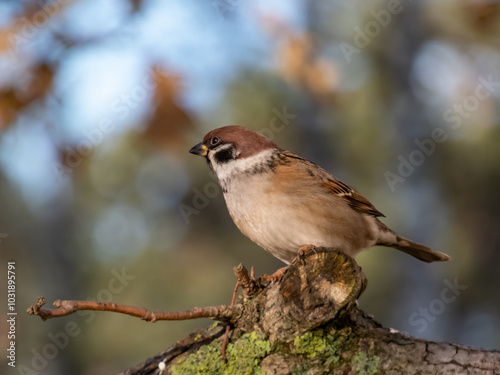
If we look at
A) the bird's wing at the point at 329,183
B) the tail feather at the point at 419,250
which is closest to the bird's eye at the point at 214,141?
the bird's wing at the point at 329,183

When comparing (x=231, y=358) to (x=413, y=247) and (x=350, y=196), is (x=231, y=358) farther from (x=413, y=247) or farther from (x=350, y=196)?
(x=413, y=247)

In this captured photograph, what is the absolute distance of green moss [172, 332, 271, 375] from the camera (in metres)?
1.96

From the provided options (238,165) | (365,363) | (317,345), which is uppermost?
(238,165)

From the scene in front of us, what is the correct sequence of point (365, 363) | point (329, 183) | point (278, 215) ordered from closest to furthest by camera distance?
1. point (365, 363)
2. point (278, 215)
3. point (329, 183)

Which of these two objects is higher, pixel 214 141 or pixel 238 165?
pixel 214 141

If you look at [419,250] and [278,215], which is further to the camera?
[419,250]

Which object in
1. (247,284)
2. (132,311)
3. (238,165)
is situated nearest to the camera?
(132,311)

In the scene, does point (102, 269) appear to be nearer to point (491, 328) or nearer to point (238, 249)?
A: point (238, 249)

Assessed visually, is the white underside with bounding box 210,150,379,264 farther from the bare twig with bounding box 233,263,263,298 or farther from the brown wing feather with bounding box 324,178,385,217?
the bare twig with bounding box 233,263,263,298

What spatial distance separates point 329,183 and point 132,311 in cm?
176

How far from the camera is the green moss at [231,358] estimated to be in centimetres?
196

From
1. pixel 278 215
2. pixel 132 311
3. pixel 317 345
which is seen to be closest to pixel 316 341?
pixel 317 345

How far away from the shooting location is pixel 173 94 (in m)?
4.52

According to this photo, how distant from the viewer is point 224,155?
307cm
